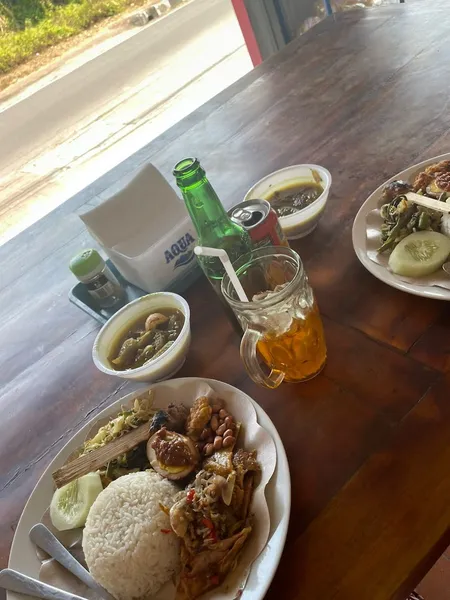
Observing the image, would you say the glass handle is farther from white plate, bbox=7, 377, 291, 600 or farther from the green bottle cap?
the green bottle cap

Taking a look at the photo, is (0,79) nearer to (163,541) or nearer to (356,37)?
Answer: (356,37)

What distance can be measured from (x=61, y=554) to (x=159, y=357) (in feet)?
1.17

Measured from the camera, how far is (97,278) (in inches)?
47.7

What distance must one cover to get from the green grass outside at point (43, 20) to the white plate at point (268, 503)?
858cm

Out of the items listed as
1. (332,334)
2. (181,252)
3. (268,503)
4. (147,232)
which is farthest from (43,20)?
(268,503)

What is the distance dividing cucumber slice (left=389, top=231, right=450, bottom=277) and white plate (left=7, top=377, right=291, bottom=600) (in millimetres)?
368

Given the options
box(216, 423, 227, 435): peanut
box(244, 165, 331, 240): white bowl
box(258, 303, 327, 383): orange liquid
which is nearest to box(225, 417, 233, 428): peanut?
box(216, 423, 227, 435): peanut

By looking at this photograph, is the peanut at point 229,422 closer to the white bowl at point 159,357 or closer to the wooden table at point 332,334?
the wooden table at point 332,334

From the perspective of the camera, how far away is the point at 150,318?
3.54 feet

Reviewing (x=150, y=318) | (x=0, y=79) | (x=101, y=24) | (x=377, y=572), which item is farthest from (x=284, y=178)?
(x=101, y=24)

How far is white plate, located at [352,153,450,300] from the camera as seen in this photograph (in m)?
0.88

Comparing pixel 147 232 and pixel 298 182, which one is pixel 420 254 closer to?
pixel 298 182

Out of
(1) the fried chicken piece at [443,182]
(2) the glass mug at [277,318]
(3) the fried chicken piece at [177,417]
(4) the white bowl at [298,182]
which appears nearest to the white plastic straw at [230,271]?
→ (2) the glass mug at [277,318]

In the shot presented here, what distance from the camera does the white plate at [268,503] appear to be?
67 centimetres
